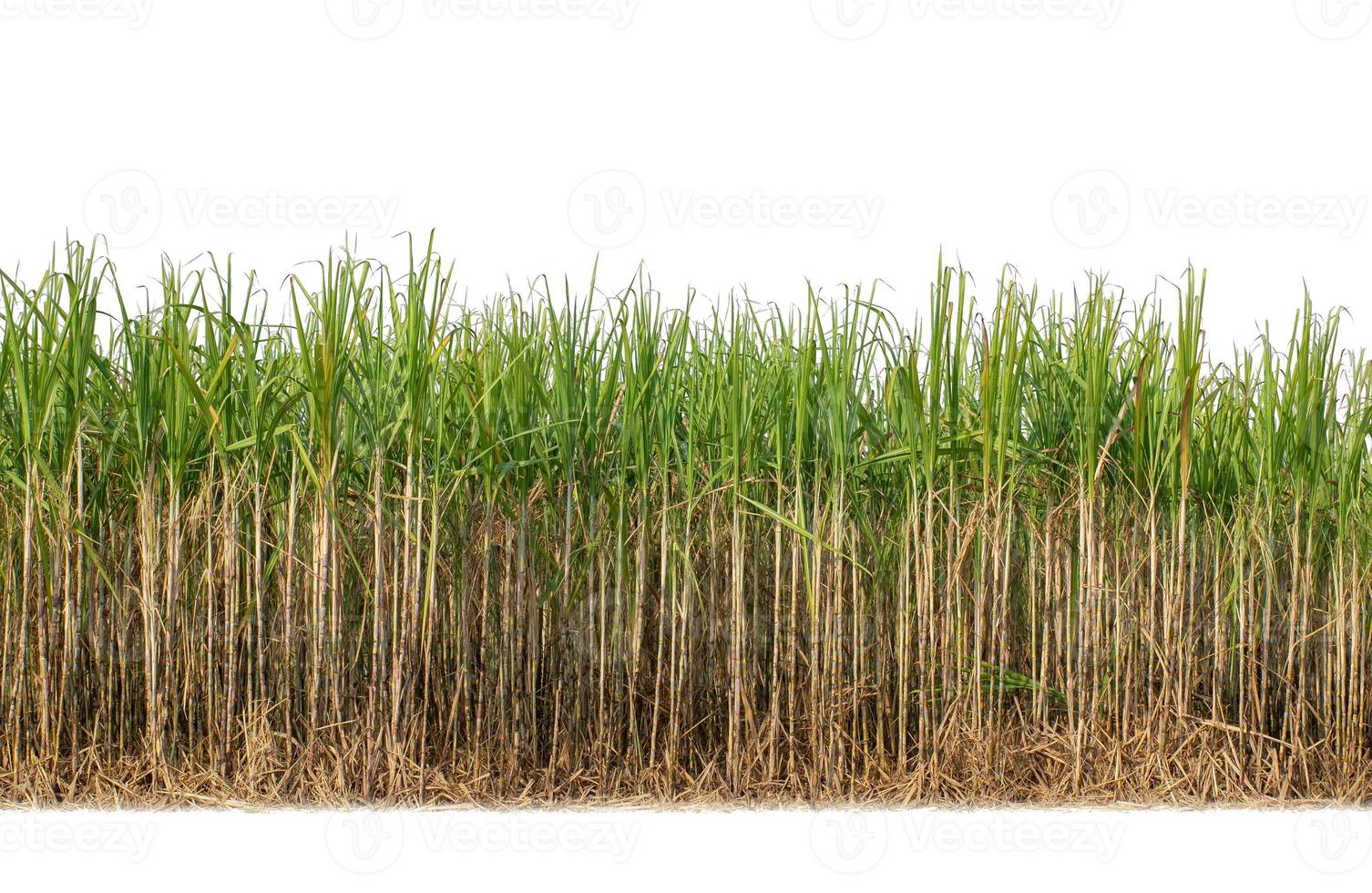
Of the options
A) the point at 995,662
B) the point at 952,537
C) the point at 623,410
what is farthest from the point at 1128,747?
Result: the point at 623,410

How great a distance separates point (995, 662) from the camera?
532 cm

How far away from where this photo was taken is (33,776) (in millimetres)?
4926

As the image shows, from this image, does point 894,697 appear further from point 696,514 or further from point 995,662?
point 696,514

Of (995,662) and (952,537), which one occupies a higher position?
(952,537)

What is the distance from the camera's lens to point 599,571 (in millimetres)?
5066

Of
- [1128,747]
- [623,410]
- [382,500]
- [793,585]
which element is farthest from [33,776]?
[1128,747]

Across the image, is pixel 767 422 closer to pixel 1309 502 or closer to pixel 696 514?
pixel 696 514

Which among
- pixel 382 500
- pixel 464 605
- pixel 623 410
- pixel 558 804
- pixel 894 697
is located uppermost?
pixel 623 410

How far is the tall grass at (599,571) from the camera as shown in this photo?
493 centimetres

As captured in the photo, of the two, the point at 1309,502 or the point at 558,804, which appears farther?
the point at 1309,502

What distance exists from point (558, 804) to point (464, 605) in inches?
30.2

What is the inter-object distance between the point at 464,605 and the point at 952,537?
5.74 feet

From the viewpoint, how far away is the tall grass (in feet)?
16.2

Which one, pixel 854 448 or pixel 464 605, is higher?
pixel 854 448
